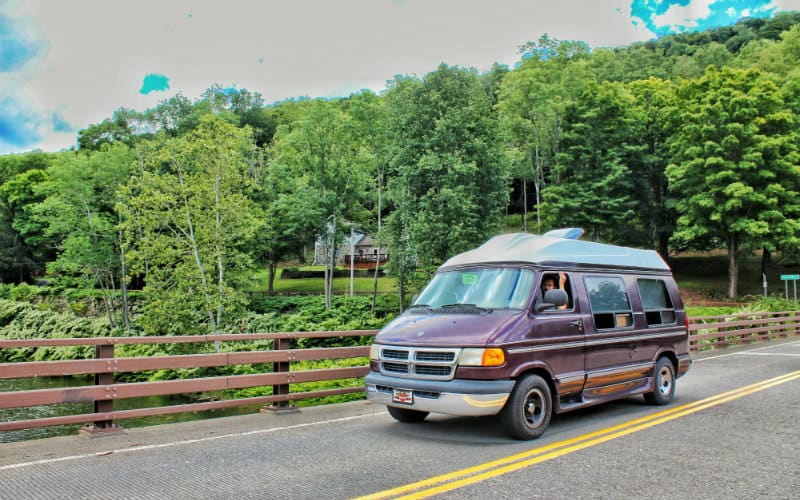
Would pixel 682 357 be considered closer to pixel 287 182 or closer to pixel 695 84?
pixel 287 182

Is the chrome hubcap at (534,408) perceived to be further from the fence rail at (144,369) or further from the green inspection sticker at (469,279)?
the fence rail at (144,369)

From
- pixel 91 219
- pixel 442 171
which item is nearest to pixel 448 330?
pixel 442 171

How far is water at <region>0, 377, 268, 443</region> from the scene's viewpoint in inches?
593

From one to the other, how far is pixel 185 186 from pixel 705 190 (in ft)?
122

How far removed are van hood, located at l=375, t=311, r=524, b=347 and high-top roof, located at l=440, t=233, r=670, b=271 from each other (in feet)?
3.47

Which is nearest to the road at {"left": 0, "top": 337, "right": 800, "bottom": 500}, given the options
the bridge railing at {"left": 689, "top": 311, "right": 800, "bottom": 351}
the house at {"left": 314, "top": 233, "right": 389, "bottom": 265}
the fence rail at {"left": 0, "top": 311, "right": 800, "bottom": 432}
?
the fence rail at {"left": 0, "top": 311, "right": 800, "bottom": 432}

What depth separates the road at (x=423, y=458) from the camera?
5102mm

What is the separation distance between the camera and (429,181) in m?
37.9

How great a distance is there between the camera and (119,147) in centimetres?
4731

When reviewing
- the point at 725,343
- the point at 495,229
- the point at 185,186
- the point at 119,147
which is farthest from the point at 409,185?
the point at 119,147

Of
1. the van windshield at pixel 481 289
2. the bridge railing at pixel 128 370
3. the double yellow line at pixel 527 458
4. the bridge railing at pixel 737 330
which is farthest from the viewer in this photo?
the bridge railing at pixel 737 330

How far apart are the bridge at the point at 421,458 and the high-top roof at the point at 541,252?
2188 mm

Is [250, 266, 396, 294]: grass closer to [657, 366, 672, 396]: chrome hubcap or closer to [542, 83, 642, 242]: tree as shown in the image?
[542, 83, 642, 242]: tree

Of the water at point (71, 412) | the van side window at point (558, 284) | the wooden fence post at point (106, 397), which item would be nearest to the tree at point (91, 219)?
the water at point (71, 412)
